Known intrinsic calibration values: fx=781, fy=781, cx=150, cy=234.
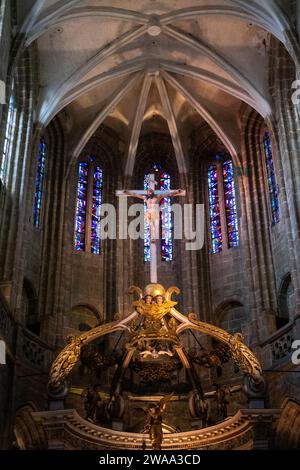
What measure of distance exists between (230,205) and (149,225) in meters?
5.25

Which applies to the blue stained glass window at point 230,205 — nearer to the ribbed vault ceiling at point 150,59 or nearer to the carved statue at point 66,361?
the ribbed vault ceiling at point 150,59

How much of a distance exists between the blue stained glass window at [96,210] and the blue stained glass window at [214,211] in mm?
3602

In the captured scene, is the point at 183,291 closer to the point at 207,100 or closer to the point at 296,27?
the point at 207,100

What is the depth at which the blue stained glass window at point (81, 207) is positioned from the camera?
967 inches

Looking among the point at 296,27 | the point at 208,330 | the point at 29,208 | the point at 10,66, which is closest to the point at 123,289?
the point at 29,208

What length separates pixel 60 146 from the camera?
2494cm

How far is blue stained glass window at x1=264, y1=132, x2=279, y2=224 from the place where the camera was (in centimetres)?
2303

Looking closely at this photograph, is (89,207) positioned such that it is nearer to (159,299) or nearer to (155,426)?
(159,299)

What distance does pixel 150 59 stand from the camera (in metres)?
24.5

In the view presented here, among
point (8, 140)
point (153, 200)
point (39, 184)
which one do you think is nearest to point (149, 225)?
point (153, 200)

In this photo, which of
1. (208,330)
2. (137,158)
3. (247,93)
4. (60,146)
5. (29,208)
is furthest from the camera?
(137,158)

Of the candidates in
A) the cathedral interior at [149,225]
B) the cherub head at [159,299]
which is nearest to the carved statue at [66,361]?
the cathedral interior at [149,225]

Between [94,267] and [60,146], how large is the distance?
406cm

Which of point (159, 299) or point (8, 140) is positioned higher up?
point (8, 140)
